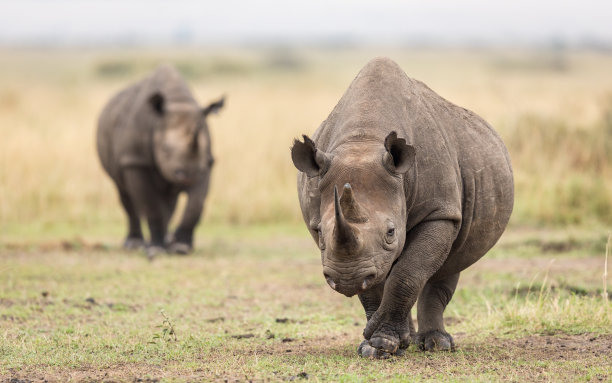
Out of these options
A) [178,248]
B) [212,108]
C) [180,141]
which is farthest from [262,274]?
[212,108]

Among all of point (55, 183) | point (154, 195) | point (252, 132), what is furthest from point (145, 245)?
point (252, 132)

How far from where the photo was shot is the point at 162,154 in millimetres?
11875

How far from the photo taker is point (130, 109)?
1248 centimetres

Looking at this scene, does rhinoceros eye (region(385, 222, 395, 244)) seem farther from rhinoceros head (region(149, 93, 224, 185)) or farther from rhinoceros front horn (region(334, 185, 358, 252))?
rhinoceros head (region(149, 93, 224, 185))

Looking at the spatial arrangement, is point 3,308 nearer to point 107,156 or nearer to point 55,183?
point 107,156

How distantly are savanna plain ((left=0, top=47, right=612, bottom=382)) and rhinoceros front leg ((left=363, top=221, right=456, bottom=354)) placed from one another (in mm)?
161

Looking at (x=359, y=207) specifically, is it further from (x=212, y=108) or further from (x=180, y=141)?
(x=212, y=108)

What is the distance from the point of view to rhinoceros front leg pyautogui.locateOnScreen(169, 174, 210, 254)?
38.7 ft

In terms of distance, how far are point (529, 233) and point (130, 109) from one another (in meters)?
5.20

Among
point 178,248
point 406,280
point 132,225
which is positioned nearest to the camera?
point 406,280

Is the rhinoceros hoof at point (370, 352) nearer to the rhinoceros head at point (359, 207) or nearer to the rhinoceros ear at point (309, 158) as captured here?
the rhinoceros head at point (359, 207)

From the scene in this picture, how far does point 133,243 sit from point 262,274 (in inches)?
114

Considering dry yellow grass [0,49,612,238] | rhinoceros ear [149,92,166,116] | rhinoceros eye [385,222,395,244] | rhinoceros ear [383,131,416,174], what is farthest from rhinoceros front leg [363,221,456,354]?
dry yellow grass [0,49,612,238]

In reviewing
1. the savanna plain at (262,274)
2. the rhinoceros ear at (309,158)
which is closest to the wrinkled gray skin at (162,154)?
the savanna plain at (262,274)
